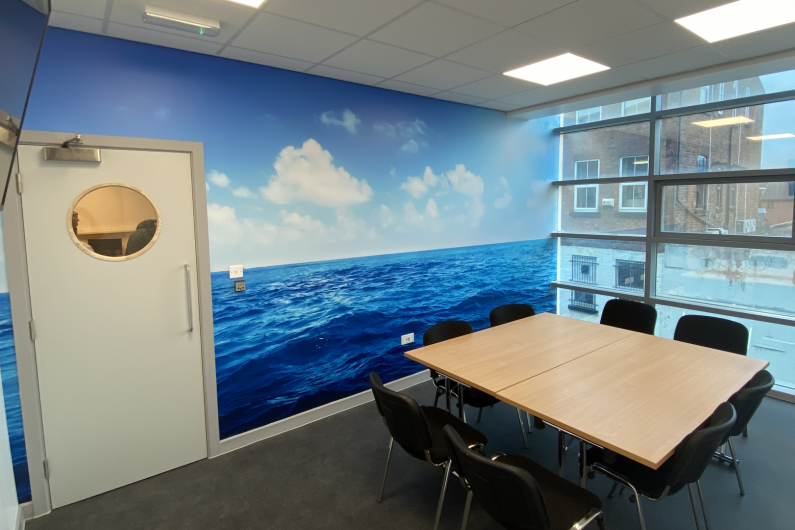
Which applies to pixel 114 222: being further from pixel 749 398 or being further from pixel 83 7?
pixel 749 398

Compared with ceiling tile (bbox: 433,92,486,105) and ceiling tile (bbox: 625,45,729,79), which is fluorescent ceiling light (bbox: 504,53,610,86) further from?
ceiling tile (bbox: 433,92,486,105)

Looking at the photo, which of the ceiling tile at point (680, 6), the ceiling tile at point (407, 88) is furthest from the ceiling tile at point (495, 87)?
the ceiling tile at point (680, 6)

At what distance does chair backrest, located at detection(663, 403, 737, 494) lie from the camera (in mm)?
1750

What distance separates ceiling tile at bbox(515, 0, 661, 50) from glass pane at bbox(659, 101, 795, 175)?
218cm

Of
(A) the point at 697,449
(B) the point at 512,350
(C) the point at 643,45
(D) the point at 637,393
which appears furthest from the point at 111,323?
(C) the point at 643,45

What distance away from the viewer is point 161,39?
2.60m

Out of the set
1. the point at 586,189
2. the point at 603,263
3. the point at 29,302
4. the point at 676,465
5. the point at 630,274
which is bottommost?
the point at 676,465

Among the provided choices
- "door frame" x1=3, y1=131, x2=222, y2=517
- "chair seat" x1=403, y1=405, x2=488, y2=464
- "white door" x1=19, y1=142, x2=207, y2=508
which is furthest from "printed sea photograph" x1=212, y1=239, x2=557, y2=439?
"chair seat" x1=403, y1=405, x2=488, y2=464

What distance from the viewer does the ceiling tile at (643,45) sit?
2642mm

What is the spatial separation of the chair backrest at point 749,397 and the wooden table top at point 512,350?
0.84 m

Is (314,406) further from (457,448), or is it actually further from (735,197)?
(735,197)

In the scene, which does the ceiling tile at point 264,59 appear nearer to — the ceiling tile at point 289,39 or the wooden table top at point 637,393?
the ceiling tile at point 289,39

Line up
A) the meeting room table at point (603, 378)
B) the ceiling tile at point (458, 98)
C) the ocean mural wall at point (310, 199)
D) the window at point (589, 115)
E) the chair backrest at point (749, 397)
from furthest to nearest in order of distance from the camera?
1. the window at point (589, 115)
2. the ceiling tile at point (458, 98)
3. the ocean mural wall at point (310, 199)
4. the chair backrest at point (749, 397)
5. the meeting room table at point (603, 378)

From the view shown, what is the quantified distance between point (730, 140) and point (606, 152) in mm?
1236
